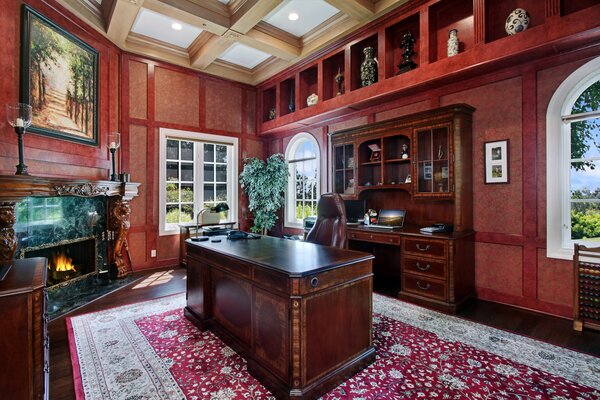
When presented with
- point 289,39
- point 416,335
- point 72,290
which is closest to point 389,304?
point 416,335

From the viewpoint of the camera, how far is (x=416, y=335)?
A: 266cm

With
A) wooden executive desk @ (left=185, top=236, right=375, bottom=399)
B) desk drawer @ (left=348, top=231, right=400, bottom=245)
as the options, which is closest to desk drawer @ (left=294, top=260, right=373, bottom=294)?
wooden executive desk @ (left=185, top=236, right=375, bottom=399)

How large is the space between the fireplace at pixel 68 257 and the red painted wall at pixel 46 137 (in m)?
0.89

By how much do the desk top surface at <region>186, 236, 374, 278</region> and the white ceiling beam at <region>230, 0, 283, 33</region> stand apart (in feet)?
9.51

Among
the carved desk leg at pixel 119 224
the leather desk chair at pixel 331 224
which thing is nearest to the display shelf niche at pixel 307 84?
the leather desk chair at pixel 331 224

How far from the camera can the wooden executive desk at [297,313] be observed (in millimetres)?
1777

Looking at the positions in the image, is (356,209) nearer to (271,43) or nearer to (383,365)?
(383,365)

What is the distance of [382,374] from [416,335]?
2.44 feet

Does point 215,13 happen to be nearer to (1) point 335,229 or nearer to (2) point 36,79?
(2) point 36,79

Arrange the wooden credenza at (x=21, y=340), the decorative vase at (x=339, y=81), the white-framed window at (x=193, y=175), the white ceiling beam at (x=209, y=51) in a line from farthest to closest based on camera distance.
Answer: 1. the white-framed window at (x=193, y=175)
2. the decorative vase at (x=339, y=81)
3. the white ceiling beam at (x=209, y=51)
4. the wooden credenza at (x=21, y=340)

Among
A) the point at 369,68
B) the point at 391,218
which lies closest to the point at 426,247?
the point at 391,218

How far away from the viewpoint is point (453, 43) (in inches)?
136

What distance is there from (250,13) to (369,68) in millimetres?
1777

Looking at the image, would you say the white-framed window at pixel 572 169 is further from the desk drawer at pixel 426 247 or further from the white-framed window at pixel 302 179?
the white-framed window at pixel 302 179
